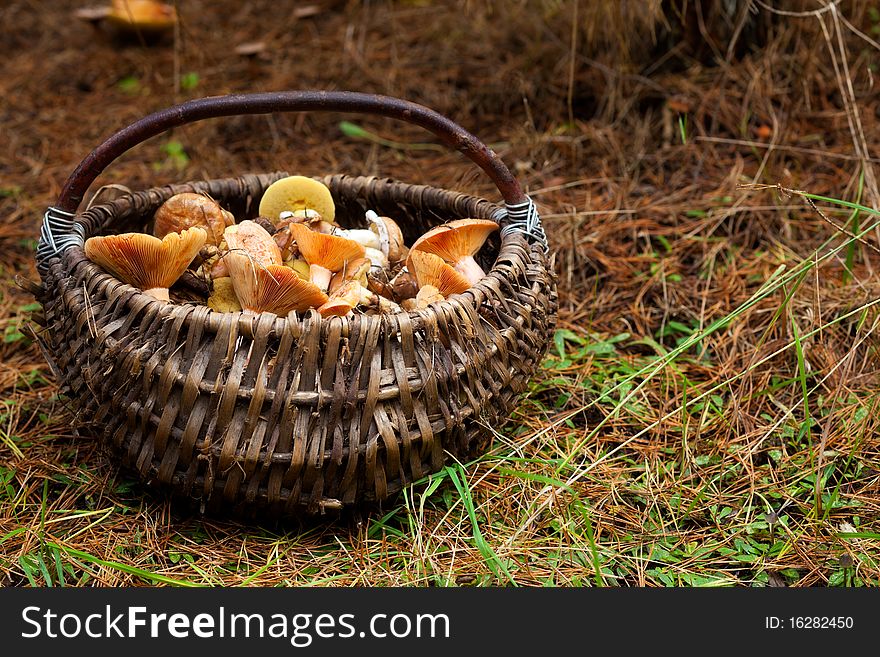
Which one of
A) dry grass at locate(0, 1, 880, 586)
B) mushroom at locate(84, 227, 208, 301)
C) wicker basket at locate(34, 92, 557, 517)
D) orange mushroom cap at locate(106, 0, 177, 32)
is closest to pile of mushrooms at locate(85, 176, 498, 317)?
mushroom at locate(84, 227, 208, 301)

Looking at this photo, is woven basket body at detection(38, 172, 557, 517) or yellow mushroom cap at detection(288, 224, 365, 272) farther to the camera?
yellow mushroom cap at detection(288, 224, 365, 272)

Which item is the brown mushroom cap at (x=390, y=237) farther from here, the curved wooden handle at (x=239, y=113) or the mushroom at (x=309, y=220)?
the curved wooden handle at (x=239, y=113)

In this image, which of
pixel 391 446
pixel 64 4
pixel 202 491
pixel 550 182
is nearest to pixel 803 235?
pixel 550 182

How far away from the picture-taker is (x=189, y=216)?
1873mm

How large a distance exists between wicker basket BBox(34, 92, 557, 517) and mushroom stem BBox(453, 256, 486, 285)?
0.44ft

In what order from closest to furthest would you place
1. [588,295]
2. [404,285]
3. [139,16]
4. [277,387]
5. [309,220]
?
[277,387]
[404,285]
[309,220]
[588,295]
[139,16]

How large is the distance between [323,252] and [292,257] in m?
0.12

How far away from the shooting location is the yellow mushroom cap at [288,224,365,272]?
174 cm

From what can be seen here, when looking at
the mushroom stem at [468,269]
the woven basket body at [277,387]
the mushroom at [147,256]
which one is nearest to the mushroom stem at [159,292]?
the mushroom at [147,256]

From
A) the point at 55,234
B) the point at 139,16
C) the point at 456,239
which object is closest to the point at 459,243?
the point at 456,239

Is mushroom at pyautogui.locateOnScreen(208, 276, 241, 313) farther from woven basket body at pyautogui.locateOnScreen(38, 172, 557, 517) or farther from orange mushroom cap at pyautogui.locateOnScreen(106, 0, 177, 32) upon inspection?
orange mushroom cap at pyautogui.locateOnScreen(106, 0, 177, 32)

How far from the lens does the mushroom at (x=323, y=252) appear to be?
5.72ft

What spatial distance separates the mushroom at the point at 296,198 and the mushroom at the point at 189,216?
0.46ft

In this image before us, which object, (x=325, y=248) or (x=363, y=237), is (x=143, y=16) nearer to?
(x=363, y=237)
